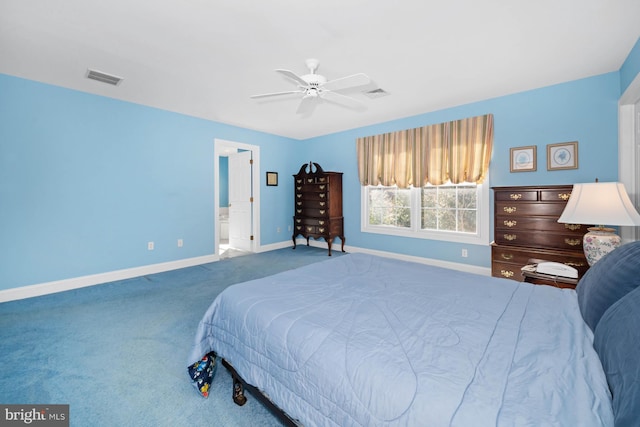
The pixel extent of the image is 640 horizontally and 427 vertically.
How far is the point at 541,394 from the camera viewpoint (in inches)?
31.8

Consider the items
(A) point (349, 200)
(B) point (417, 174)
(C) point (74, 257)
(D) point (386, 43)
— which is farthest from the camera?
(A) point (349, 200)

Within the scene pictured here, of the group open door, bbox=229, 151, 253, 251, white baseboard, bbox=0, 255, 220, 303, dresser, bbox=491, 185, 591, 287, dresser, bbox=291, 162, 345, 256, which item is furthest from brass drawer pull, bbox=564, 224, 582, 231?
white baseboard, bbox=0, 255, 220, 303

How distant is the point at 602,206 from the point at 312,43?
9.08ft

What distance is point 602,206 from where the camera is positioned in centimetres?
223

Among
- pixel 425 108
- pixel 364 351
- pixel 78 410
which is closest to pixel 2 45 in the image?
pixel 78 410

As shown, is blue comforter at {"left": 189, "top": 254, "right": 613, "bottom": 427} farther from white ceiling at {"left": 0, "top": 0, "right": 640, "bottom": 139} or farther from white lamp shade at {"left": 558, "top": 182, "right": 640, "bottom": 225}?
white ceiling at {"left": 0, "top": 0, "right": 640, "bottom": 139}

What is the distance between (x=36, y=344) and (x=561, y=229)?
500 cm

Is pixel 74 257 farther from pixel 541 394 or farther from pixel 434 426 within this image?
pixel 541 394

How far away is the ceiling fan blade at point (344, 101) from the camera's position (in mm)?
3689

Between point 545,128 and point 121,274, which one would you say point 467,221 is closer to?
point 545,128

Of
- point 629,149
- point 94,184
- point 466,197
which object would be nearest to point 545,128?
point 629,149

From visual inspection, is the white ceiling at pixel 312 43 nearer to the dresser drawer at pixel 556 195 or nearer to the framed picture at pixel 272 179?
the dresser drawer at pixel 556 195

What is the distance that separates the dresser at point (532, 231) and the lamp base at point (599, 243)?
1.54 feet

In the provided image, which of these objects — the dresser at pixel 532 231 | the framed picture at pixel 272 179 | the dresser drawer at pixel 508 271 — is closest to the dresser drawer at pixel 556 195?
the dresser at pixel 532 231
